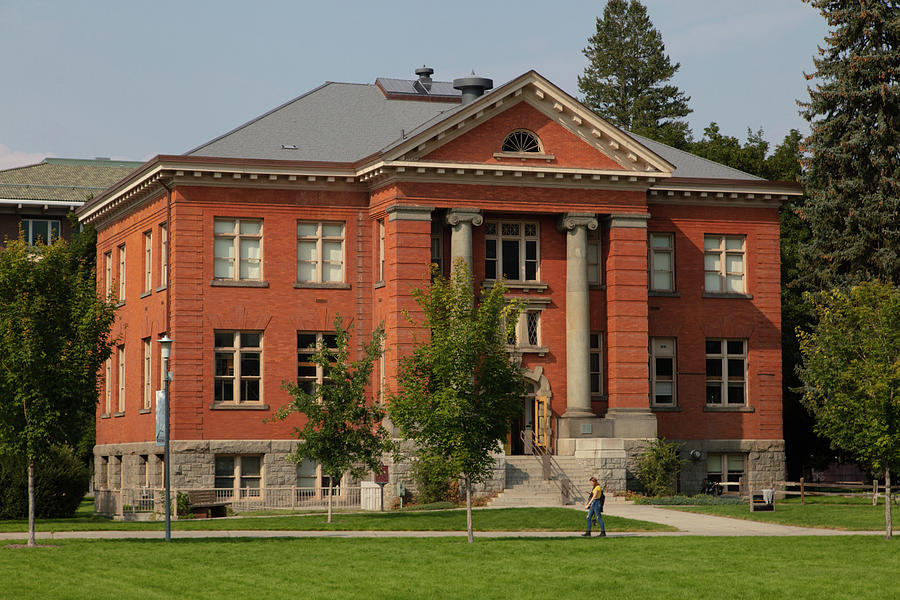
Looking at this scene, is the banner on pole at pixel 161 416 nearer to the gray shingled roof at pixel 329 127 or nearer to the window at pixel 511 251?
the gray shingled roof at pixel 329 127

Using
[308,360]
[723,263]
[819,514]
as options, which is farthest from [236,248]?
[819,514]

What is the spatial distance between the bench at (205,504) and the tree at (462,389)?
11.7 m

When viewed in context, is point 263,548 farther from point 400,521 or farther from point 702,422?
point 702,422

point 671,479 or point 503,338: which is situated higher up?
point 503,338

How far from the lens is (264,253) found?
48.3 meters

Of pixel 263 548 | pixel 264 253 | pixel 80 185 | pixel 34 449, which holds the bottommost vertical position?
pixel 263 548

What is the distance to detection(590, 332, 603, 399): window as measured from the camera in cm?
5028

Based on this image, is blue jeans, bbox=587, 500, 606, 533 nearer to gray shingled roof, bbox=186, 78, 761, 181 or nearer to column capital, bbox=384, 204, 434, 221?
column capital, bbox=384, 204, 434, 221

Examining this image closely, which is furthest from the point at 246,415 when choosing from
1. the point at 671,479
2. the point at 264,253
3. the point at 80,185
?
the point at 80,185

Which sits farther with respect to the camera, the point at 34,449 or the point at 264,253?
the point at 264,253

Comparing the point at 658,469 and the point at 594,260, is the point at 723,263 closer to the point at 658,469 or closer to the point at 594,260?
the point at 594,260

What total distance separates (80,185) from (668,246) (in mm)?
43046

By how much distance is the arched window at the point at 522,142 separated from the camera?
157 feet

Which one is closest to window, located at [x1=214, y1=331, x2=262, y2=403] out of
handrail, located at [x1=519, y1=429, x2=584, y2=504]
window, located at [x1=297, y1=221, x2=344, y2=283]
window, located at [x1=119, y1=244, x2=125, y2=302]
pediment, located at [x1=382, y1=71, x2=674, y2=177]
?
window, located at [x1=297, y1=221, x2=344, y2=283]
